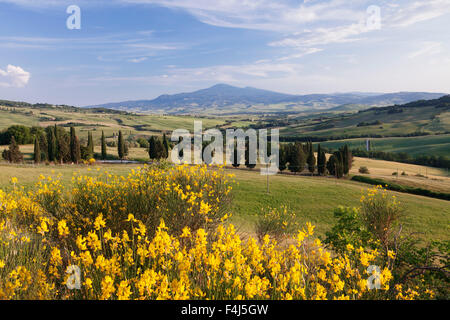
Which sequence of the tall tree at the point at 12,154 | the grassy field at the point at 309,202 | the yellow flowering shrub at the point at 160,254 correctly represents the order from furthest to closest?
the tall tree at the point at 12,154
the grassy field at the point at 309,202
the yellow flowering shrub at the point at 160,254

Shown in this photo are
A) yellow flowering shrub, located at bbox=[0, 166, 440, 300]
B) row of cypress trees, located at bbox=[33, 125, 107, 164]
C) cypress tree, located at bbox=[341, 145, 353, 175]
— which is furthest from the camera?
cypress tree, located at bbox=[341, 145, 353, 175]

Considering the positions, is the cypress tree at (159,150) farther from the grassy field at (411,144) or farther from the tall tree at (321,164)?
the grassy field at (411,144)

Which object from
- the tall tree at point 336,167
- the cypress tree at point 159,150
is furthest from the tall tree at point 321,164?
the cypress tree at point 159,150

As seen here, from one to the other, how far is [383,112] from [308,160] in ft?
471

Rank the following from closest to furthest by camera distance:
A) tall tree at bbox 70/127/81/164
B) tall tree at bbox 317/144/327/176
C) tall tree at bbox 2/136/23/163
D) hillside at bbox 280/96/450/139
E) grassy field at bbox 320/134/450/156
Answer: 1. tall tree at bbox 70/127/81/164
2. tall tree at bbox 2/136/23/163
3. tall tree at bbox 317/144/327/176
4. grassy field at bbox 320/134/450/156
5. hillside at bbox 280/96/450/139

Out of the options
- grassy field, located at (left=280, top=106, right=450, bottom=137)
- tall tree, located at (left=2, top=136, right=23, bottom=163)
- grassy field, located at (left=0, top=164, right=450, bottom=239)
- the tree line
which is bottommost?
grassy field, located at (left=0, top=164, right=450, bottom=239)

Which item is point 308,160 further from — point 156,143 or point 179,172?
point 179,172

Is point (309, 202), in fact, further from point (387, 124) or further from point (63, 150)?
point (387, 124)

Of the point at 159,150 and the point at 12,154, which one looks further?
the point at 159,150

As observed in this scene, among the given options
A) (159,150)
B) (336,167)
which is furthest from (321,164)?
(159,150)

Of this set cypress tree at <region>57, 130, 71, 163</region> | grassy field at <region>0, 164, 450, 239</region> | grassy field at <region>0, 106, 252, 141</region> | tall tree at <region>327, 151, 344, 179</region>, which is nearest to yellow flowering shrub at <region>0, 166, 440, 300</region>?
grassy field at <region>0, 164, 450, 239</region>

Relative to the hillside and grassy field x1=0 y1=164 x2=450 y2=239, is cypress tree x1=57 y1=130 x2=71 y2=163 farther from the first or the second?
the hillside

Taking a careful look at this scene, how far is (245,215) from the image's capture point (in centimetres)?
2403
